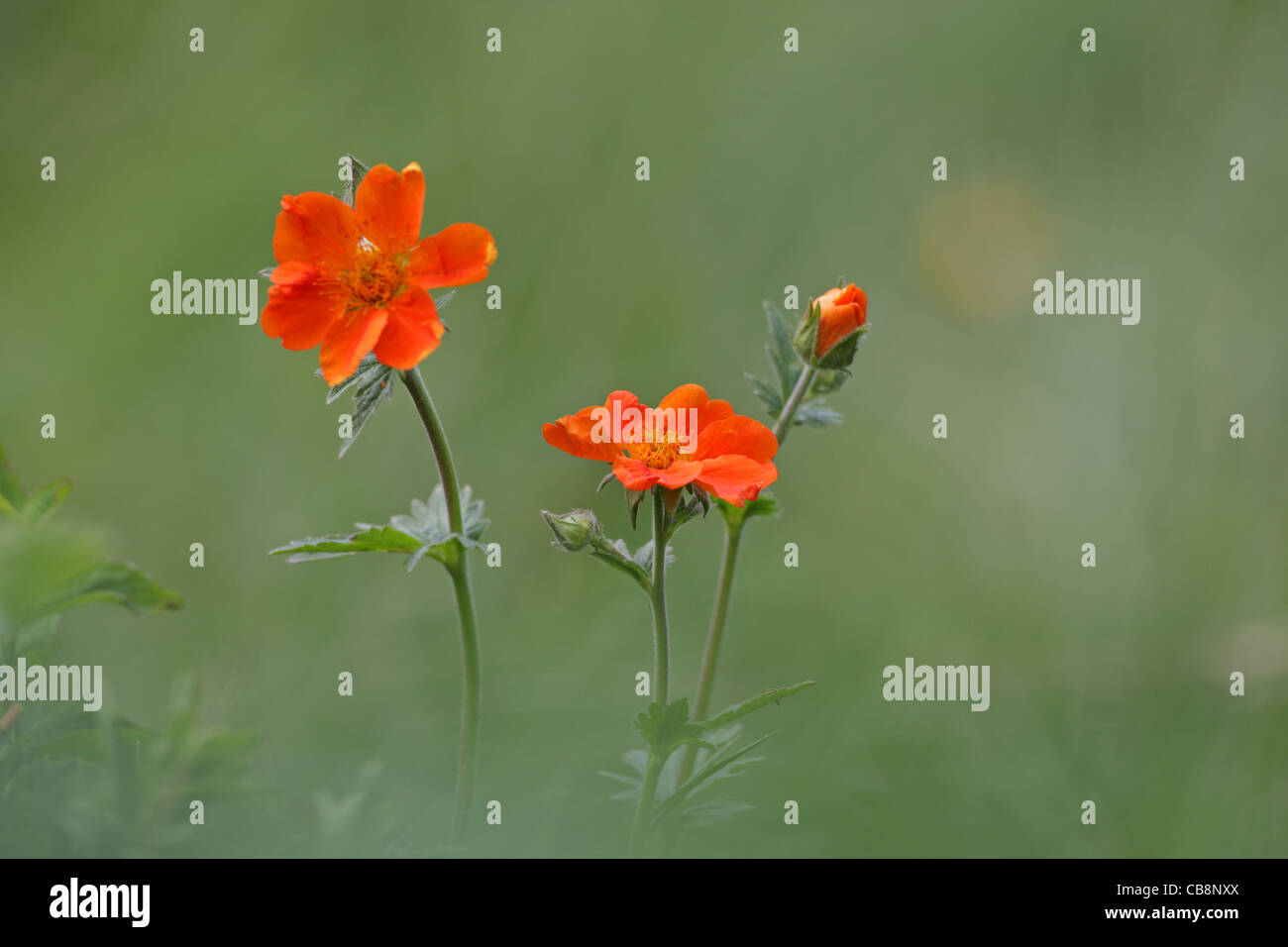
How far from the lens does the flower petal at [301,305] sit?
0.59 metres

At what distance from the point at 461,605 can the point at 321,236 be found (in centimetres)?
21

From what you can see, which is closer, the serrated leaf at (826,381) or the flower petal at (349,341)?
the flower petal at (349,341)

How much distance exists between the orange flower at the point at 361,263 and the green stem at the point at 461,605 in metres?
0.04

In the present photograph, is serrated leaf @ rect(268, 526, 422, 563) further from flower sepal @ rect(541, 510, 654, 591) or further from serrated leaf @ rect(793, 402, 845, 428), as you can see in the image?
serrated leaf @ rect(793, 402, 845, 428)

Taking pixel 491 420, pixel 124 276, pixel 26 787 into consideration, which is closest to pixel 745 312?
pixel 491 420

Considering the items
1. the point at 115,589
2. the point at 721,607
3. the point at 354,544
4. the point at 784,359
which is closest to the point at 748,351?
the point at 784,359

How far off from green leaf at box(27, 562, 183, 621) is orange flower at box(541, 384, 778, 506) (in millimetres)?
202

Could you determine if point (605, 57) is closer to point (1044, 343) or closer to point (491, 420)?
point (491, 420)

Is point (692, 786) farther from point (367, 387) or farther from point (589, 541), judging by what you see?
point (367, 387)

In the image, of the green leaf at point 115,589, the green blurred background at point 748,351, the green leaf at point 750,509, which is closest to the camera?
the green leaf at point 115,589

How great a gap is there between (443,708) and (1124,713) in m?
0.72

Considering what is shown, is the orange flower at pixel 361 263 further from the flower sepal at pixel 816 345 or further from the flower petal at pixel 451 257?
the flower sepal at pixel 816 345

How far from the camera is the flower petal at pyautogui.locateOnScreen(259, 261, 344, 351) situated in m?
0.59

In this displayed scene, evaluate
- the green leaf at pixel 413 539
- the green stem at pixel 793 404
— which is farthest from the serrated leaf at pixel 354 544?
the green stem at pixel 793 404
